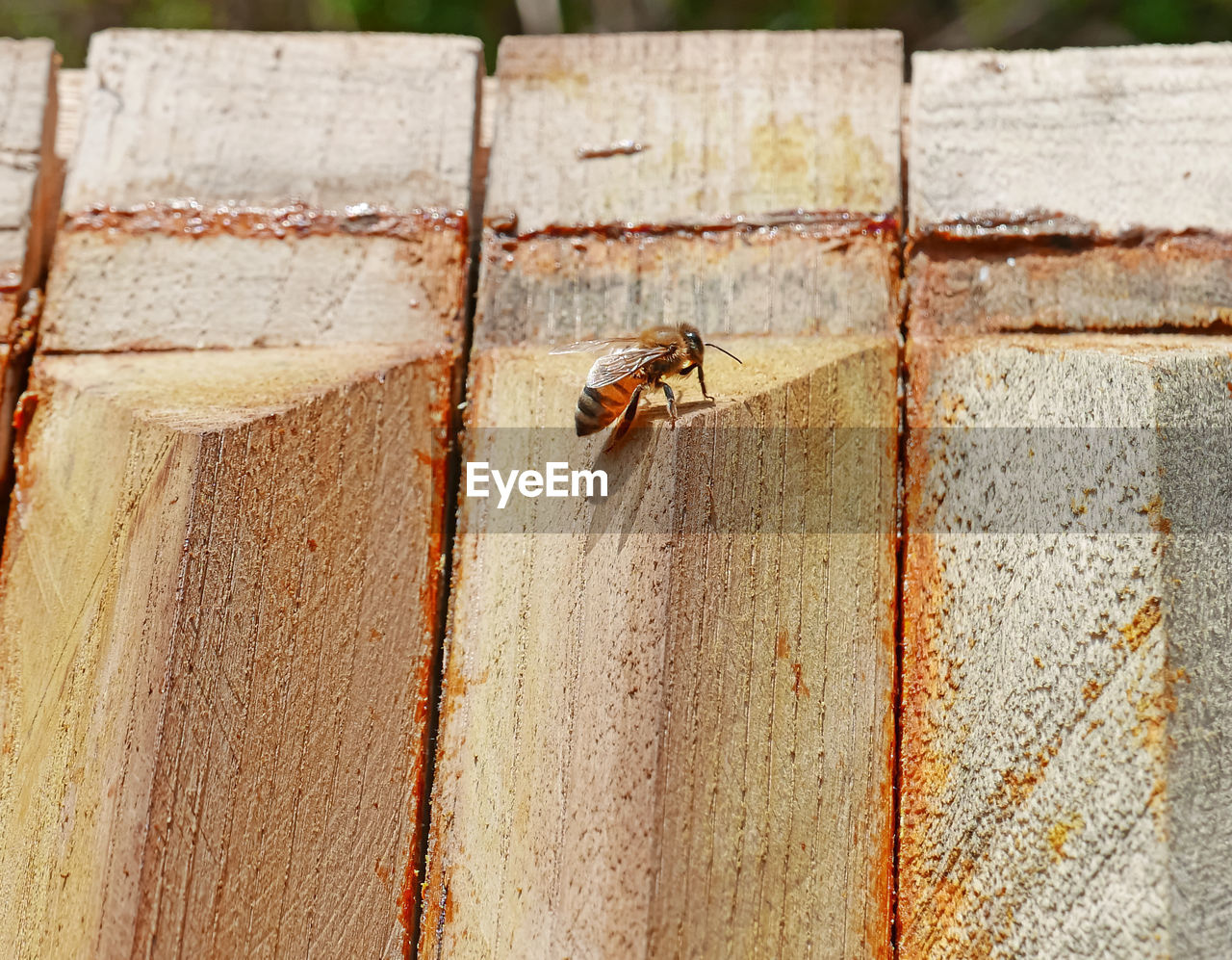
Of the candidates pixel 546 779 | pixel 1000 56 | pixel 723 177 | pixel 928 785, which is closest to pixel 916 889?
pixel 928 785

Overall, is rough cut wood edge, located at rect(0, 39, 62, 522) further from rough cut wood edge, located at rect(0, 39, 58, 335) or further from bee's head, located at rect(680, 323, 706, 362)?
bee's head, located at rect(680, 323, 706, 362)

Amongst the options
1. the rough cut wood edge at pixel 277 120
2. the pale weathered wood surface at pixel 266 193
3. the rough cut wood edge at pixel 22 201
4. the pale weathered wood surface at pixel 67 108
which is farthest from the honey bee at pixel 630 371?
the pale weathered wood surface at pixel 67 108

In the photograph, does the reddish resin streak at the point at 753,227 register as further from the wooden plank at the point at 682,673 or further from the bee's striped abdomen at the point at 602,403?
the bee's striped abdomen at the point at 602,403

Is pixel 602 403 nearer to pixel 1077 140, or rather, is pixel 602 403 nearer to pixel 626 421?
pixel 626 421

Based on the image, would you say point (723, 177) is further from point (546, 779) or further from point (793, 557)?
point (546, 779)

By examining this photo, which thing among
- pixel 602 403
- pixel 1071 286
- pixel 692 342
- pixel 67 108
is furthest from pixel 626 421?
pixel 67 108

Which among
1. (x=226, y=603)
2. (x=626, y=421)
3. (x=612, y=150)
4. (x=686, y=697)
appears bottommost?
(x=686, y=697)
